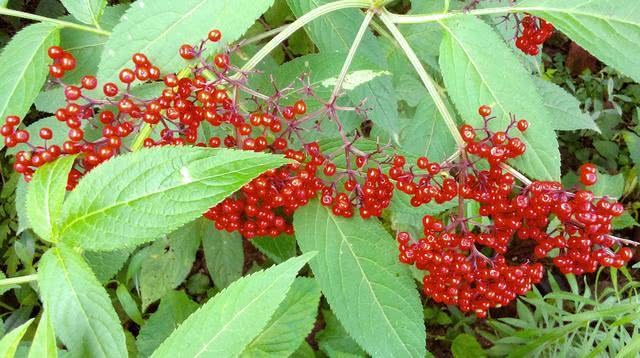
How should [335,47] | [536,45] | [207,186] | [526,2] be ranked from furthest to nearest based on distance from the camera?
[536,45]
[335,47]
[526,2]
[207,186]

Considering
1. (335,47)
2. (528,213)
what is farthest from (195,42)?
(528,213)

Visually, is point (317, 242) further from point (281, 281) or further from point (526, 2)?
point (526, 2)

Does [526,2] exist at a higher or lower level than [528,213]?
higher

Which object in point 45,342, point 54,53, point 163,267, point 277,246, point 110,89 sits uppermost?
point 54,53

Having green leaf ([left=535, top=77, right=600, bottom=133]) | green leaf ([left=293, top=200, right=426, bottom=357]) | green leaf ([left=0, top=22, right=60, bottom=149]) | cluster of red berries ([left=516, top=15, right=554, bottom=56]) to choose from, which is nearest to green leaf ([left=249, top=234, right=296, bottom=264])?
green leaf ([left=293, top=200, right=426, bottom=357])

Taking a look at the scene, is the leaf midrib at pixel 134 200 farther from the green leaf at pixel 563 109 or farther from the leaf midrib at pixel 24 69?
the green leaf at pixel 563 109

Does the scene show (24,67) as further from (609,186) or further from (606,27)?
(609,186)

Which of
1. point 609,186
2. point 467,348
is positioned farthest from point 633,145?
point 467,348
